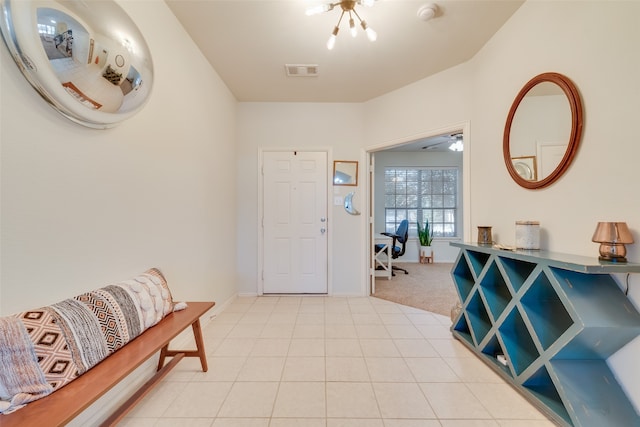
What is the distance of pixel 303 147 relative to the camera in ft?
11.2

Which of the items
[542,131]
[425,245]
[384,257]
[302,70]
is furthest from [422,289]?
[302,70]

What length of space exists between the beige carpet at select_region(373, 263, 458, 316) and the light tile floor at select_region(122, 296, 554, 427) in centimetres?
58

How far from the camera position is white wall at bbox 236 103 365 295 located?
3.42m

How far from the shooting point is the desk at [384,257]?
4.21 metres

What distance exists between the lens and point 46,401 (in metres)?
0.90

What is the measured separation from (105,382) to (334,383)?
48.7 inches

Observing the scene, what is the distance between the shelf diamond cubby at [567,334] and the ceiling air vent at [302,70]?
7.75 feet

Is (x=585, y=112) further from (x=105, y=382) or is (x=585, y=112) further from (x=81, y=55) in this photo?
(x=105, y=382)

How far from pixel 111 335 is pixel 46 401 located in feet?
1.08

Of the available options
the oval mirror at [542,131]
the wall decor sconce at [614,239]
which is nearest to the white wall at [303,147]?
the oval mirror at [542,131]

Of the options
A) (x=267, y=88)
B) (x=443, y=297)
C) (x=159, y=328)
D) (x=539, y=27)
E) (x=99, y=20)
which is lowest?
(x=443, y=297)

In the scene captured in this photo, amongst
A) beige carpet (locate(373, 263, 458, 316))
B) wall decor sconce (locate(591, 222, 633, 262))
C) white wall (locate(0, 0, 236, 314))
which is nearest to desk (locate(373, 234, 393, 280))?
beige carpet (locate(373, 263, 458, 316))

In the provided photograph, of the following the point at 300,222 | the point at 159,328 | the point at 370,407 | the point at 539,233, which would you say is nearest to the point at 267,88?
the point at 300,222

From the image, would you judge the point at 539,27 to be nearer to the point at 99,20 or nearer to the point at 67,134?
the point at 99,20
